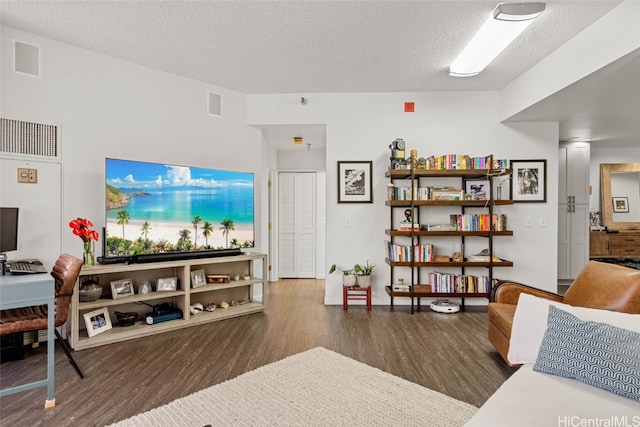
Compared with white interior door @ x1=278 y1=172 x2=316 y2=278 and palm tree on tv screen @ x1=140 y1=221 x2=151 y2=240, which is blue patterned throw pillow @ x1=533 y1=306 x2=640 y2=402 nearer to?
palm tree on tv screen @ x1=140 y1=221 x2=151 y2=240

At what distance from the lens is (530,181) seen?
14.8 ft

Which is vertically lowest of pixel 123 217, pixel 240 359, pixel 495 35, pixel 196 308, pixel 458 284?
pixel 240 359

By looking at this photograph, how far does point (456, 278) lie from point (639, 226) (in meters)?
5.15

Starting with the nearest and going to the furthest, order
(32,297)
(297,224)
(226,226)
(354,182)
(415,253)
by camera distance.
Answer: (32,297)
(226,226)
(415,253)
(354,182)
(297,224)

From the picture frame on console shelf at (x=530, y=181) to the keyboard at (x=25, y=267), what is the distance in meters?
4.79

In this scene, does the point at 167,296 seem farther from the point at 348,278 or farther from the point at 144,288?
the point at 348,278

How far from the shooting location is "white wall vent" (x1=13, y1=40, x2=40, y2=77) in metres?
3.07

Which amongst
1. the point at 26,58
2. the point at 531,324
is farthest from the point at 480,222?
the point at 26,58

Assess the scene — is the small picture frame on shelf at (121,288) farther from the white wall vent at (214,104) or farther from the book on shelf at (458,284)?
the book on shelf at (458,284)

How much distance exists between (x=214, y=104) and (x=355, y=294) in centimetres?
286

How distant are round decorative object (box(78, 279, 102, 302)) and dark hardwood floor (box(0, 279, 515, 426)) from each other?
0.44 meters

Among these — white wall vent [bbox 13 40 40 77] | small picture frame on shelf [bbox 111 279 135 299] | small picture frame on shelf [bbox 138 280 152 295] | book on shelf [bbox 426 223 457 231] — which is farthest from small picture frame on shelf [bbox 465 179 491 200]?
white wall vent [bbox 13 40 40 77]

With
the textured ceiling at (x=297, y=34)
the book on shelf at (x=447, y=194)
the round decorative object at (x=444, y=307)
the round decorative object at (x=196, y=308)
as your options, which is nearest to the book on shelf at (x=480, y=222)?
the book on shelf at (x=447, y=194)

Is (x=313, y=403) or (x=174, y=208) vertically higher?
(x=174, y=208)
